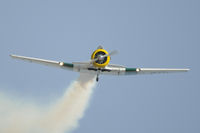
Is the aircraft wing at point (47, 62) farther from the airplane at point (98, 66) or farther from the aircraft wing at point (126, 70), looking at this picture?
the aircraft wing at point (126, 70)

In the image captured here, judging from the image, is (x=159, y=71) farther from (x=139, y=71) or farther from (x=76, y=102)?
(x=76, y=102)

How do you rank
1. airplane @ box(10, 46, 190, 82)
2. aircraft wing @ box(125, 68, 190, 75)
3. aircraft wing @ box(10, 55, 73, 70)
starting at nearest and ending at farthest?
airplane @ box(10, 46, 190, 82) < aircraft wing @ box(10, 55, 73, 70) < aircraft wing @ box(125, 68, 190, 75)

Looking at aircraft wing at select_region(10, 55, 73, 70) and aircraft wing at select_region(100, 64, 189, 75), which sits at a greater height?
aircraft wing at select_region(10, 55, 73, 70)

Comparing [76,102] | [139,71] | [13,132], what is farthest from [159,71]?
[13,132]

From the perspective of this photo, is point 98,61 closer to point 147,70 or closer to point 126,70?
point 126,70

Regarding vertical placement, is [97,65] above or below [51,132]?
above

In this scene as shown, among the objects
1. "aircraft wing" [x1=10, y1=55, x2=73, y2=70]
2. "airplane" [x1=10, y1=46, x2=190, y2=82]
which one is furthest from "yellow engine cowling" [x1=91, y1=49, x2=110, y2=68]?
"aircraft wing" [x1=10, y1=55, x2=73, y2=70]

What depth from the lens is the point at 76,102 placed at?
96188 millimetres

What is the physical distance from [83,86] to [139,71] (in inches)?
221

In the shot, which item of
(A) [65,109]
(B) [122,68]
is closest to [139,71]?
(B) [122,68]

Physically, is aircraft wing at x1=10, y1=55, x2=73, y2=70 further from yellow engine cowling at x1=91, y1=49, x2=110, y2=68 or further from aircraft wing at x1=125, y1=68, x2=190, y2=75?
aircraft wing at x1=125, y1=68, x2=190, y2=75

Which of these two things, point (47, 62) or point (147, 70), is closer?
point (47, 62)

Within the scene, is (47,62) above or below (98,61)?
below

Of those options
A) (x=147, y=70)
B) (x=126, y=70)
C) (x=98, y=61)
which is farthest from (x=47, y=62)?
(x=147, y=70)
